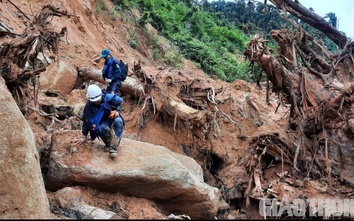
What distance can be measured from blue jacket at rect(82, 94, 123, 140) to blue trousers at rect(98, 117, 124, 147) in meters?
0.07

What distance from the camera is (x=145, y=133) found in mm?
8008

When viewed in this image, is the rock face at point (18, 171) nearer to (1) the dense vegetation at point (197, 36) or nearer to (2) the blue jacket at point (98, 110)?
(2) the blue jacket at point (98, 110)

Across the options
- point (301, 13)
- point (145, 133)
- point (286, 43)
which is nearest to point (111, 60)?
point (145, 133)

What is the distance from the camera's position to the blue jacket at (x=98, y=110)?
513 cm

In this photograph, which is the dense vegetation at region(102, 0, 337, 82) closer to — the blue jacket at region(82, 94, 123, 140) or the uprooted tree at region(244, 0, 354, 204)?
the uprooted tree at region(244, 0, 354, 204)

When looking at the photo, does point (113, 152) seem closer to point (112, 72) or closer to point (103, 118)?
point (103, 118)

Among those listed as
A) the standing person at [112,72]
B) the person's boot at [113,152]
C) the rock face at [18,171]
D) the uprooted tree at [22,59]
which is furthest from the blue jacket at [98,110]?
the standing person at [112,72]

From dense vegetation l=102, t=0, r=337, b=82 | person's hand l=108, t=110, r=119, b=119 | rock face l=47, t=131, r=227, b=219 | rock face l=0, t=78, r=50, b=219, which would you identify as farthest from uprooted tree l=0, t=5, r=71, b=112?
dense vegetation l=102, t=0, r=337, b=82

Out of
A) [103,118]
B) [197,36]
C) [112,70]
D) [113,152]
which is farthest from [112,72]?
[197,36]

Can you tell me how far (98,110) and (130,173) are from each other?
94cm

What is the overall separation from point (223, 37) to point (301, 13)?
21.4 m

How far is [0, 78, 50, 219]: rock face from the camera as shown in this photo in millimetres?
4070

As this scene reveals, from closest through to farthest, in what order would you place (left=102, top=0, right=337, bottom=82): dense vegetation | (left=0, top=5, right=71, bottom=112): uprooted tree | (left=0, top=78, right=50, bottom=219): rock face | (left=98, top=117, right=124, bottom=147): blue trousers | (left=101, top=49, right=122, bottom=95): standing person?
1. (left=0, top=78, right=50, bottom=219): rock face
2. (left=98, top=117, right=124, bottom=147): blue trousers
3. (left=0, top=5, right=71, bottom=112): uprooted tree
4. (left=101, top=49, right=122, bottom=95): standing person
5. (left=102, top=0, right=337, bottom=82): dense vegetation

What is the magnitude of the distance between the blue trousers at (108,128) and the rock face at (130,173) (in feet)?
0.82
